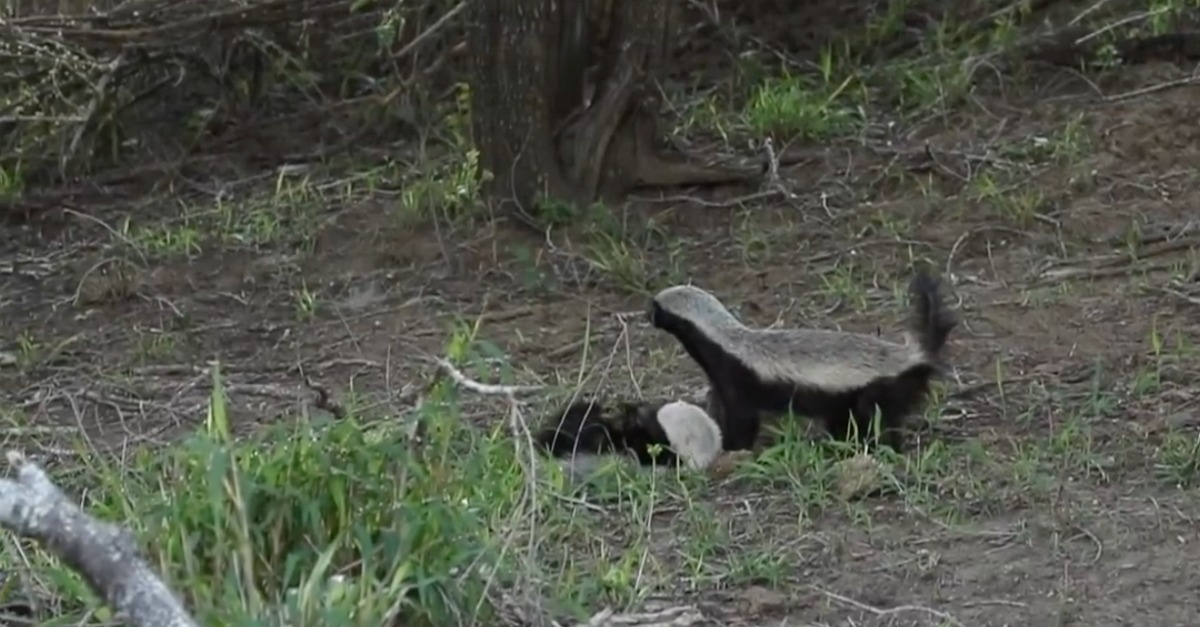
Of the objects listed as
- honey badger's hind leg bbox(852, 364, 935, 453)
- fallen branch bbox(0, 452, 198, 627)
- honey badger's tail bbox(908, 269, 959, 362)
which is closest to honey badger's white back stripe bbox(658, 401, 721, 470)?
honey badger's hind leg bbox(852, 364, 935, 453)

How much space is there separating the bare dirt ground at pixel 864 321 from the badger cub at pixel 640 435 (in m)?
0.18

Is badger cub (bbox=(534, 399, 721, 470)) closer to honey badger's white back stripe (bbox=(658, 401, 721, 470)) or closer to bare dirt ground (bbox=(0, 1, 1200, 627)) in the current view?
honey badger's white back stripe (bbox=(658, 401, 721, 470))

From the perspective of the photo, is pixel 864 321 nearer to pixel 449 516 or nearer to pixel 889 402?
pixel 889 402

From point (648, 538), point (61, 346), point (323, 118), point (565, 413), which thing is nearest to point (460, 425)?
point (648, 538)

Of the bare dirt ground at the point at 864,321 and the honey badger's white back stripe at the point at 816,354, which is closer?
the bare dirt ground at the point at 864,321

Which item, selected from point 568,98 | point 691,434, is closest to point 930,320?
point 691,434

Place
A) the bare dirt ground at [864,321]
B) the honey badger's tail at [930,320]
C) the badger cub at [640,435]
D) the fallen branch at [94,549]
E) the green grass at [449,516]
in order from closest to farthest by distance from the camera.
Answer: the fallen branch at [94,549] → the green grass at [449,516] → the bare dirt ground at [864,321] → the badger cub at [640,435] → the honey badger's tail at [930,320]

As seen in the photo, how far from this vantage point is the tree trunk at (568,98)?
698 centimetres

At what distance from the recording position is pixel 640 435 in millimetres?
4941

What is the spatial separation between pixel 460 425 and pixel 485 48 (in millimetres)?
3070

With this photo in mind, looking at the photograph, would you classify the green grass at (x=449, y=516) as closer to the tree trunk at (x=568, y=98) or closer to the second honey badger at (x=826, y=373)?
the second honey badger at (x=826, y=373)

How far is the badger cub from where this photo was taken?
15.8ft

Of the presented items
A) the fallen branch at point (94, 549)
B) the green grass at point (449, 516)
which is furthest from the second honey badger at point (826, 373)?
the fallen branch at point (94, 549)

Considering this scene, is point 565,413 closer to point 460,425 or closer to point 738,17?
point 460,425
